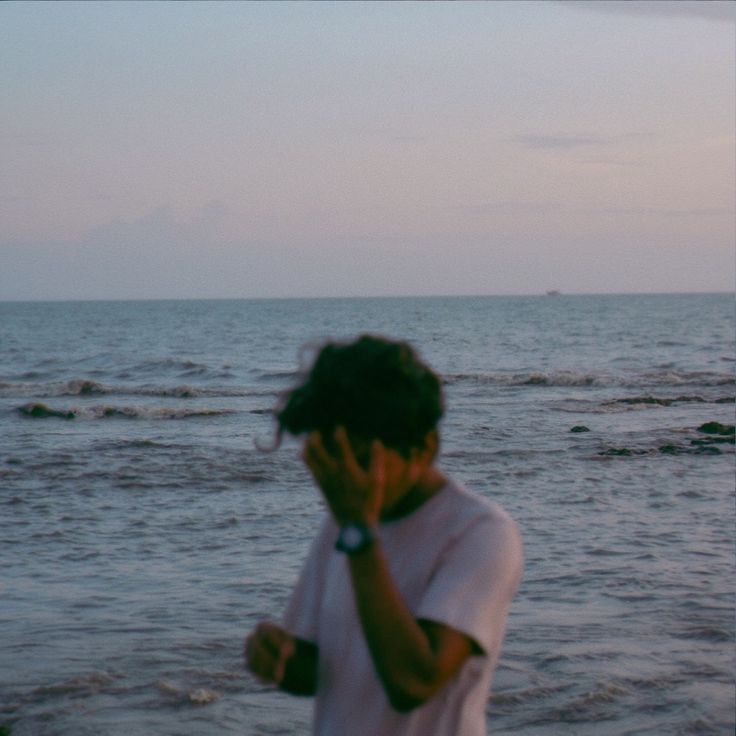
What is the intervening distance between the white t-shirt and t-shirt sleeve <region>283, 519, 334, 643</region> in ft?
0.13

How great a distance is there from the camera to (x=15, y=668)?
7.00 metres

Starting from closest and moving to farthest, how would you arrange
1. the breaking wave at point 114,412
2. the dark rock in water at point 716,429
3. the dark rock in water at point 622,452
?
the dark rock in water at point 622,452 → the dark rock in water at point 716,429 → the breaking wave at point 114,412

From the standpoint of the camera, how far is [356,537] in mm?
1933

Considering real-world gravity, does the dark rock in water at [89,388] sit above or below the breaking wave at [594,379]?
below

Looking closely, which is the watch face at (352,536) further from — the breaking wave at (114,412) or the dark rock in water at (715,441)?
the breaking wave at (114,412)

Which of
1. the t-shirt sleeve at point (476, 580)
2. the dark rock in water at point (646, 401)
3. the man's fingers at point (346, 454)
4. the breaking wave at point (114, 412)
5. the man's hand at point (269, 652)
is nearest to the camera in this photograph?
the man's fingers at point (346, 454)

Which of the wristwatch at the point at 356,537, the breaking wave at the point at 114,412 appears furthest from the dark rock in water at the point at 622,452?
the wristwatch at the point at 356,537

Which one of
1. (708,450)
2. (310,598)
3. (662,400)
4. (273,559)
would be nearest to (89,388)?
(662,400)

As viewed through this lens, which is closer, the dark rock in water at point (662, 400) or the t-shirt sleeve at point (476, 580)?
the t-shirt sleeve at point (476, 580)

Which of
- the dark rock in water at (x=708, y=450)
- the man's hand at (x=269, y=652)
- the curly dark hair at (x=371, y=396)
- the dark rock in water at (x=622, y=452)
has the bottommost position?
the dark rock in water at (x=622, y=452)

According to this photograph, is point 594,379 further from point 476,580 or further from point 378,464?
point 378,464

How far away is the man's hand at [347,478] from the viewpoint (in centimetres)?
192

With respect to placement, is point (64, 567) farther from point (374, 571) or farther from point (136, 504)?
point (374, 571)

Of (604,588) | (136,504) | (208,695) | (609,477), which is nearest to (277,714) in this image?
(208,695)
